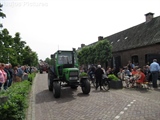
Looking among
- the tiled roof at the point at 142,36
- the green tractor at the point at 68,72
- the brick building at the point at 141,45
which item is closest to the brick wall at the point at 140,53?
the brick building at the point at 141,45

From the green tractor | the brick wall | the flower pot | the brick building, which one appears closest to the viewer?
the green tractor

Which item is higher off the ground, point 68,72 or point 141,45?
point 141,45

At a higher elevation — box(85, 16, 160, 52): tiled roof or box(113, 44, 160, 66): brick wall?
box(85, 16, 160, 52): tiled roof

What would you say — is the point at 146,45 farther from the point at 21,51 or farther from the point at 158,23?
the point at 21,51

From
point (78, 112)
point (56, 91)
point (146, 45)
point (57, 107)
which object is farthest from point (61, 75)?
point (146, 45)

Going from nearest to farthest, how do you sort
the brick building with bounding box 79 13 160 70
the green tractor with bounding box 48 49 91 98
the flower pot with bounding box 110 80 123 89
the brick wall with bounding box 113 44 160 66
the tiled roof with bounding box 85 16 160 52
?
the green tractor with bounding box 48 49 91 98 < the flower pot with bounding box 110 80 123 89 < the brick wall with bounding box 113 44 160 66 < the brick building with bounding box 79 13 160 70 < the tiled roof with bounding box 85 16 160 52

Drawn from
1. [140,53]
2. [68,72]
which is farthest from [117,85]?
[140,53]

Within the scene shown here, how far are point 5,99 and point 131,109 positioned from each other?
14.6ft

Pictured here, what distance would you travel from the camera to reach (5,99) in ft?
17.9

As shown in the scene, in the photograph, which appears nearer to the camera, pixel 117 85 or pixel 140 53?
pixel 117 85

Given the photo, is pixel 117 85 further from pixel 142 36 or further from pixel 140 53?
pixel 142 36

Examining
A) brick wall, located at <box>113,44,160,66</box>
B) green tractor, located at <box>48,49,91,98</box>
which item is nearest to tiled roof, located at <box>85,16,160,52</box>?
brick wall, located at <box>113,44,160,66</box>

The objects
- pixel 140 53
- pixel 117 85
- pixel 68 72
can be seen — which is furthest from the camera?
pixel 140 53

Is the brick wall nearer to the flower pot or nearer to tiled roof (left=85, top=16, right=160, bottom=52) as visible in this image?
tiled roof (left=85, top=16, right=160, bottom=52)
